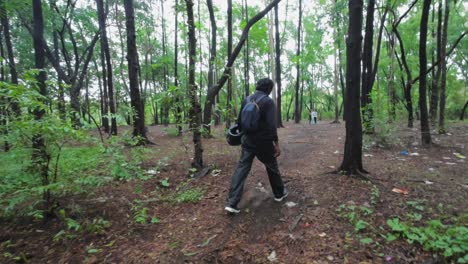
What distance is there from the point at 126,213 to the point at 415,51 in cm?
2296

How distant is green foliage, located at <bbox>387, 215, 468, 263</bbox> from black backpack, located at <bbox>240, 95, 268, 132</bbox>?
7.21 feet

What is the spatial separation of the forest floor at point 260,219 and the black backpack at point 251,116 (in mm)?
1310

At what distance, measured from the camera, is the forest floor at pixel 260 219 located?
278 cm

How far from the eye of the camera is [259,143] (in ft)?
11.9

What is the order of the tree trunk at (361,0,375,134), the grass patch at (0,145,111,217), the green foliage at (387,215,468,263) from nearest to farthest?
the green foliage at (387,215,468,263) → the grass patch at (0,145,111,217) → the tree trunk at (361,0,375,134)

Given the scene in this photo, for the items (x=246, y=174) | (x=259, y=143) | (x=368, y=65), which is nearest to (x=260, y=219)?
(x=246, y=174)

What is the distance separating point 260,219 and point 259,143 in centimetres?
116

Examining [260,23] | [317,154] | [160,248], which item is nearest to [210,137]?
[317,154]

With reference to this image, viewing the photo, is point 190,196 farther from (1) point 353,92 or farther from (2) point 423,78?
(2) point 423,78

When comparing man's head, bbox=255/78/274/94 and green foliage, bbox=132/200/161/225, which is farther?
man's head, bbox=255/78/274/94

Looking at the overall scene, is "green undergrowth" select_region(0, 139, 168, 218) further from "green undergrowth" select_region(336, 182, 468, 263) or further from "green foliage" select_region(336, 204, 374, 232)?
"green undergrowth" select_region(336, 182, 468, 263)

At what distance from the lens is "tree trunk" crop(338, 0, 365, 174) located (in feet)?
14.0

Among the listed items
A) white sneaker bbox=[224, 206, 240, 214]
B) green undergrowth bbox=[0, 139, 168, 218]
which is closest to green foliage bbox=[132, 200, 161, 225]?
green undergrowth bbox=[0, 139, 168, 218]

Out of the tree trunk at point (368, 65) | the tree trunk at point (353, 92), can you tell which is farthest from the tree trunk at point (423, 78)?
the tree trunk at point (353, 92)
